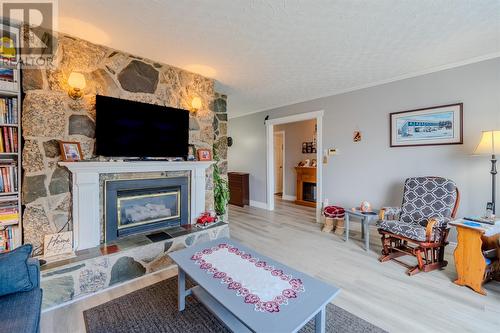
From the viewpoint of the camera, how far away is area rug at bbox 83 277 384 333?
1.64 metres

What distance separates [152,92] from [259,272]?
2378 millimetres

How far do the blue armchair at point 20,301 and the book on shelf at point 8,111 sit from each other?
4.15ft

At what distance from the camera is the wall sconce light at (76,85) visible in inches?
85.4

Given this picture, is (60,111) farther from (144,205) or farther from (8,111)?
(144,205)

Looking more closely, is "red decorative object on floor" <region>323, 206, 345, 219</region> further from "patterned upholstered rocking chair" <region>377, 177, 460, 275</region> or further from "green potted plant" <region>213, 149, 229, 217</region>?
"green potted plant" <region>213, 149, 229, 217</region>

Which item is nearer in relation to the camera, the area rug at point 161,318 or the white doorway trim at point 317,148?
the area rug at point 161,318

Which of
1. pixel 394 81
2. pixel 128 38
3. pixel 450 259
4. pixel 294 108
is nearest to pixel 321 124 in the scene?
pixel 294 108

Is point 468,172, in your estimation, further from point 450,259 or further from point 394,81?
point 394,81

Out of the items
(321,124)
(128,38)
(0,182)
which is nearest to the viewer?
(0,182)

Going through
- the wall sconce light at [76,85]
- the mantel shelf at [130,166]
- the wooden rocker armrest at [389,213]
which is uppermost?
the wall sconce light at [76,85]

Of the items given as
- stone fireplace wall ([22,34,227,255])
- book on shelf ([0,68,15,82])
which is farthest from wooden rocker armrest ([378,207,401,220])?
book on shelf ([0,68,15,82])

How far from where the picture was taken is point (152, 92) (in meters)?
2.79

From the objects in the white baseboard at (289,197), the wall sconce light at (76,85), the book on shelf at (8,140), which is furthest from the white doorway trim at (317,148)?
the book on shelf at (8,140)

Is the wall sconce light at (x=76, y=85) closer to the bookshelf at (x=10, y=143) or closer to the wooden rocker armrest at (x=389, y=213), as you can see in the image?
the bookshelf at (x=10, y=143)
